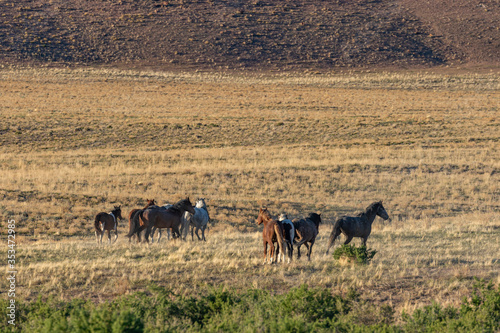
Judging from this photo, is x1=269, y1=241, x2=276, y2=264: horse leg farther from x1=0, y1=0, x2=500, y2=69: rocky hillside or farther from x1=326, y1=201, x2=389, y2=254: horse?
x1=0, y1=0, x2=500, y2=69: rocky hillside

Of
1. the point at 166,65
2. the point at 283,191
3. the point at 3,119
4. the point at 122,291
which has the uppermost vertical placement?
the point at 166,65

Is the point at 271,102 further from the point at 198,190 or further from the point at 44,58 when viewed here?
the point at 44,58

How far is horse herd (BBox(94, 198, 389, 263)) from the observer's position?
13.1 metres

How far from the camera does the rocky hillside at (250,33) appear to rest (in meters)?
91.2

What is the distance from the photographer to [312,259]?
46.6ft

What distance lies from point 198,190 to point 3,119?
86.6ft

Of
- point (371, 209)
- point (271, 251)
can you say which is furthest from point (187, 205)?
point (371, 209)

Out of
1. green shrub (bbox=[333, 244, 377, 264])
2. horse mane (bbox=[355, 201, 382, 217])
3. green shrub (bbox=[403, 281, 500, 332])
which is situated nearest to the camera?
green shrub (bbox=[403, 281, 500, 332])

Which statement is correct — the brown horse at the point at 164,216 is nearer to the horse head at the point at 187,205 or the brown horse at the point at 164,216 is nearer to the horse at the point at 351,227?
the horse head at the point at 187,205

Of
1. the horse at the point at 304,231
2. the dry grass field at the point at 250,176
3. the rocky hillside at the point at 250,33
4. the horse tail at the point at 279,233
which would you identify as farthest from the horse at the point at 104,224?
the rocky hillside at the point at 250,33

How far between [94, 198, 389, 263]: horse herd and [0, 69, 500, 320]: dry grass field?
488 millimetres

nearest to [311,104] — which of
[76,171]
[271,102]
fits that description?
[271,102]

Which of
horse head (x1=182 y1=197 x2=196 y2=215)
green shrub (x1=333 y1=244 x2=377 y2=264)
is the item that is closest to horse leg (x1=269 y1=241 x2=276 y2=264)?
green shrub (x1=333 y1=244 x2=377 y2=264)

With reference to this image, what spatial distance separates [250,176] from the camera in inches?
1209
